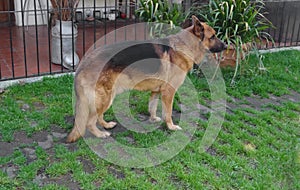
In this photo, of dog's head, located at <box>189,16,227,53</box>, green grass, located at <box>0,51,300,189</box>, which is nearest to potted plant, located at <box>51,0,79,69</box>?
green grass, located at <box>0,51,300,189</box>

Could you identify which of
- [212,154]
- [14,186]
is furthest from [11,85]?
[212,154]

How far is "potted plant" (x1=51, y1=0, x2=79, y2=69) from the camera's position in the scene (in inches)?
205

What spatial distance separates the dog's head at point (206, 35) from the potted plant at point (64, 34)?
2.11 m

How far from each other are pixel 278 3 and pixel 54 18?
4423 mm

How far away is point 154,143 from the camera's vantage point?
351 cm

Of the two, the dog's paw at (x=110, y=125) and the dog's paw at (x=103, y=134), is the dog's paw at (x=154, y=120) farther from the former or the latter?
the dog's paw at (x=103, y=134)

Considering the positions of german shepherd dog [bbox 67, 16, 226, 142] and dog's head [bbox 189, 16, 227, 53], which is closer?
german shepherd dog [bbox 67, 16, 226, 142]

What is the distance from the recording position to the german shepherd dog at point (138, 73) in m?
3.30

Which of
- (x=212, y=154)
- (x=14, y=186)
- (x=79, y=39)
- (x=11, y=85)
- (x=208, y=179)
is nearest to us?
(x=14, y=186)

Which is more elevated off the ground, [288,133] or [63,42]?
[63,42]

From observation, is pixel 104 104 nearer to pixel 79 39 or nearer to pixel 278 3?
pixel 79 39

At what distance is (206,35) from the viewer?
146 inches

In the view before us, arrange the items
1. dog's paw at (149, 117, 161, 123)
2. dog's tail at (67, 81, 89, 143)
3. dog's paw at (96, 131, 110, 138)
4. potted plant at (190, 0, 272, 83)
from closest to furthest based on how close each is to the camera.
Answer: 1. dog's tail at (67, 81, 89, 143)
2. dog's paw at (96, 131, 110, 138)
3. dog's paw at (149, 117, 161, 123)
4. potted plant at (190, 0, 272, 83)

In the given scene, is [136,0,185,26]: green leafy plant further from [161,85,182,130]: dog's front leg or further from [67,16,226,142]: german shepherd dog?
[161,85,182,130]: dog's front leg
